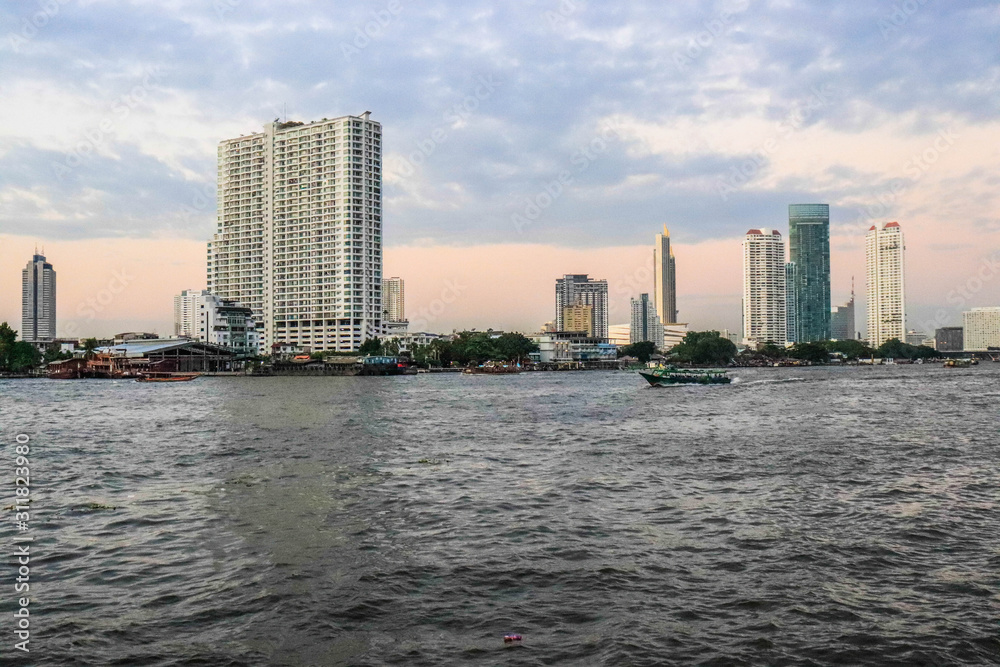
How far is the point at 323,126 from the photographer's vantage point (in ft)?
617

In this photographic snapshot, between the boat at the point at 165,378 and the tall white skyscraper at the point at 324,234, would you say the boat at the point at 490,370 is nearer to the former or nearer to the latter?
the tall white skyscraper at the point at 324,234

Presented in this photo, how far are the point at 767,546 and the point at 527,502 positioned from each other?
631 cm

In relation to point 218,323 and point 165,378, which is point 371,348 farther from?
point 165,378

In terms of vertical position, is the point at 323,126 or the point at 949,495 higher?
the point at 323,126

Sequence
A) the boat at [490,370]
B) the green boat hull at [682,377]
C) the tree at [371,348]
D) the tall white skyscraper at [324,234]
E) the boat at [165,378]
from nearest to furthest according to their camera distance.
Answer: the green boat hull at [682,377], the boat at [165,378], the boat at [490,370], the tree at [371,348], the tall white skyscraper at [324,234]

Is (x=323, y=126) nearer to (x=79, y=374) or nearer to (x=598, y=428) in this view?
(x=79, y=374)

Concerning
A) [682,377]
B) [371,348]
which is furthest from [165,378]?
[682,377]

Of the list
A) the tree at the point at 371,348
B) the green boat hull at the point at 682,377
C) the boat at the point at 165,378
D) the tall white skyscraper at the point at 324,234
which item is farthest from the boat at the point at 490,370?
the green boat hull at the point at 682,377

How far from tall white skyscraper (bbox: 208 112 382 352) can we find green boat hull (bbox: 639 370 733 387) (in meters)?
114

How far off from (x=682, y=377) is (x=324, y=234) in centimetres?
12640

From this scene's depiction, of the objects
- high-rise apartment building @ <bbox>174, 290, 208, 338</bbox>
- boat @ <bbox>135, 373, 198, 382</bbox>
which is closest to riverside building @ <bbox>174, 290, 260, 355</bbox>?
high-rise apartment building @ <bbox>174, 290, 208, 338</bbox>

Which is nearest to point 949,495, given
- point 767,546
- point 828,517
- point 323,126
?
point 828,517

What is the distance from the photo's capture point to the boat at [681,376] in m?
86.2

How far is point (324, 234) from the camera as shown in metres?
189
